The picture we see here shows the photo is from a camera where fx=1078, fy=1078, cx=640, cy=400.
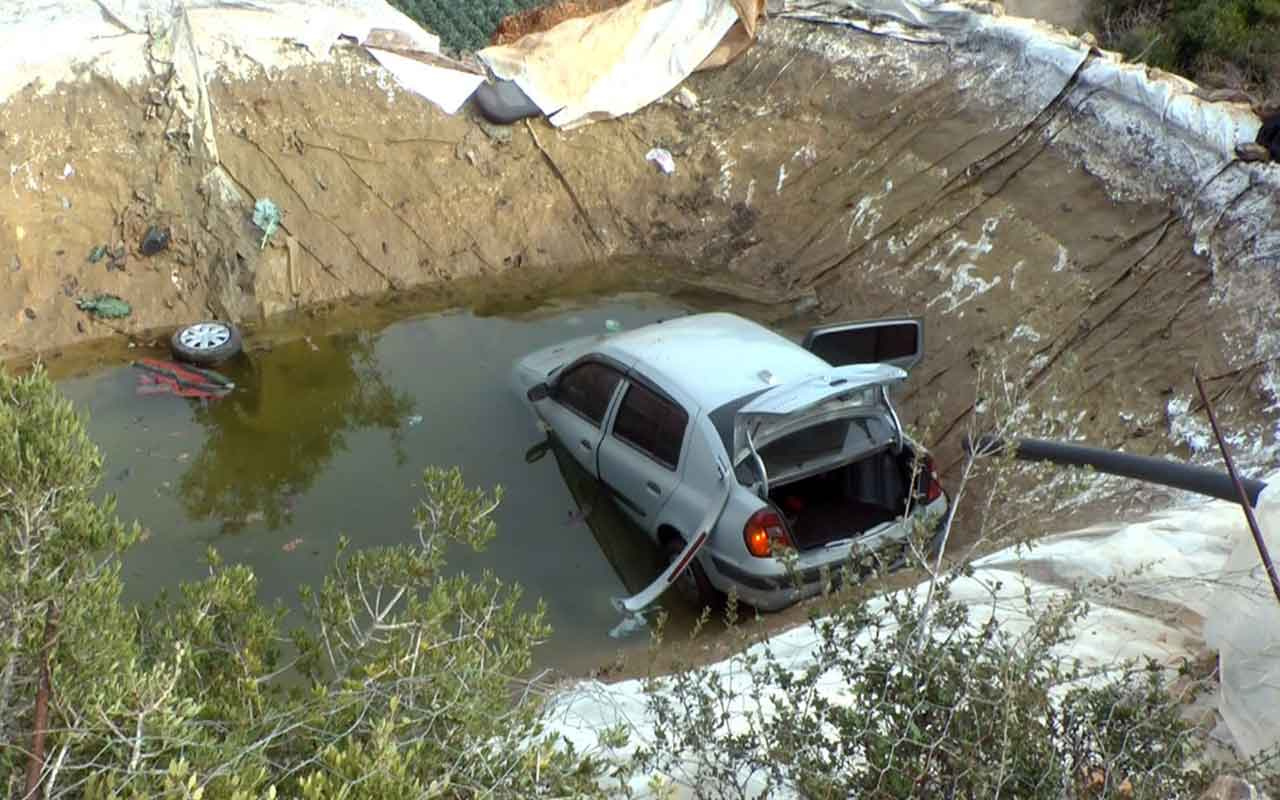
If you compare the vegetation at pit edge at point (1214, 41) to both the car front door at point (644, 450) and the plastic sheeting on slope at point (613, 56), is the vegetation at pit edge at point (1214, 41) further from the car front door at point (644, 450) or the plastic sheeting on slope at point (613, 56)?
the car front door at point (644, 450)

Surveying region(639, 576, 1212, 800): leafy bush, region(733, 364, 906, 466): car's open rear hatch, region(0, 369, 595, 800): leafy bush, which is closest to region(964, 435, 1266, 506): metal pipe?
region(733, 364, 906, 466): car's open rear hatch

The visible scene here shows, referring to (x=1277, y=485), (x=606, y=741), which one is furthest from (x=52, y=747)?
(x=1277, y=485)

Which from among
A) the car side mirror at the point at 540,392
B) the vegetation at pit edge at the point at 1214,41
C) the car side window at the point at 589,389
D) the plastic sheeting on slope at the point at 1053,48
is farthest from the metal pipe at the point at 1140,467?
the vegetation at pit edge at the point at 1214,41

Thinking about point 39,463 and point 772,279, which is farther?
point 772,279

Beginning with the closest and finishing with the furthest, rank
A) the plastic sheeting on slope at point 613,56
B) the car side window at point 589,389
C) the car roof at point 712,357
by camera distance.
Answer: the car roof at point 712,357 < the car side window at point 589,389 < the plastic sheeting on slope at point 613,56

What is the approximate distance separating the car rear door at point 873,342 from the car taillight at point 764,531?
6.46 feet

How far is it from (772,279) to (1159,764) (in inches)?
320

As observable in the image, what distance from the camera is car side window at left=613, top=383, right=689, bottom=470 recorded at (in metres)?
7.25

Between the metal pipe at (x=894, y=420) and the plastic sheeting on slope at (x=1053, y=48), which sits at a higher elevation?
the plastic sheeting on slope at (x=1053, y=48)

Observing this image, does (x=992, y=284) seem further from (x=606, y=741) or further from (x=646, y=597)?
(x=606, y=741)

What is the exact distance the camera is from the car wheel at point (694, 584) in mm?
7223

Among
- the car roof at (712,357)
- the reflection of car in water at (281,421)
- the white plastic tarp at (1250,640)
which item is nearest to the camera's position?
the white plastic tarp at (1250,640)

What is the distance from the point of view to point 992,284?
10.1 metres

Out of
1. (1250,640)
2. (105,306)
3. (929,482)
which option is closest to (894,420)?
→ (929,482)
